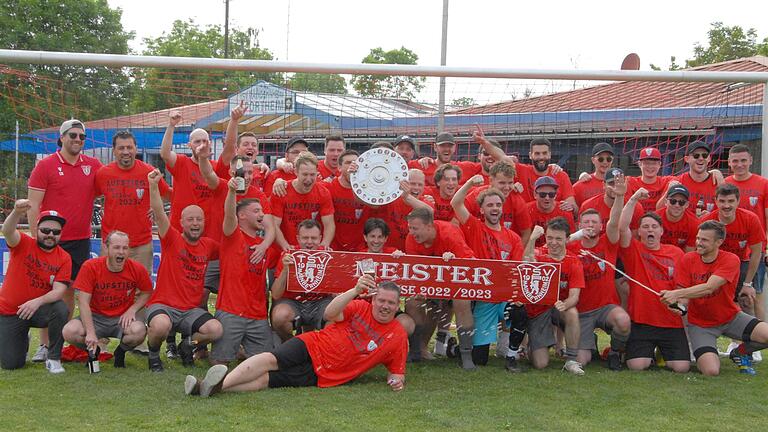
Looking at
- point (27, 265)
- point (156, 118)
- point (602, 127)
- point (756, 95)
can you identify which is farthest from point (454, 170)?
point (756, 95)

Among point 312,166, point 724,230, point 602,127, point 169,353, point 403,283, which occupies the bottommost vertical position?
point 169,353

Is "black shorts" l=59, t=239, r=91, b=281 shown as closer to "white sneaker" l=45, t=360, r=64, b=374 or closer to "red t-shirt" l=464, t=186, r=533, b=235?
"white sneaker" l=45, t=360, r=64, b=374

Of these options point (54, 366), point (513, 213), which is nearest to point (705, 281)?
point (513, 213)

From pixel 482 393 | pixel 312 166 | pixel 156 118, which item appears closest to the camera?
pixel 482 393

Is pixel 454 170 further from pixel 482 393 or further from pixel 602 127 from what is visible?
pixel 602 127

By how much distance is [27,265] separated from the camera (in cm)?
618

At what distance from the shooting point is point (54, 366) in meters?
6.05

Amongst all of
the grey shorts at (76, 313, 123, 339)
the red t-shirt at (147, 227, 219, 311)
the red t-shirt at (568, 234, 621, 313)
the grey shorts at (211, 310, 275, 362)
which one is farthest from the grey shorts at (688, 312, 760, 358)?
the grey shorts at (76, 313, 123, 339)

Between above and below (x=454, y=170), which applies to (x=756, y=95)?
above

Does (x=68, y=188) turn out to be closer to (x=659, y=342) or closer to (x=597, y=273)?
(x=597, y=273)

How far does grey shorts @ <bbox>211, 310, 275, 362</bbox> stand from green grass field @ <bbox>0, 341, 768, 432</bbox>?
0.25 m

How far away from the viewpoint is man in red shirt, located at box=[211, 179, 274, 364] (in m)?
6.23

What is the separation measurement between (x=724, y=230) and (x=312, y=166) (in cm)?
357

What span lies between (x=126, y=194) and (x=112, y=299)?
1021 mm
